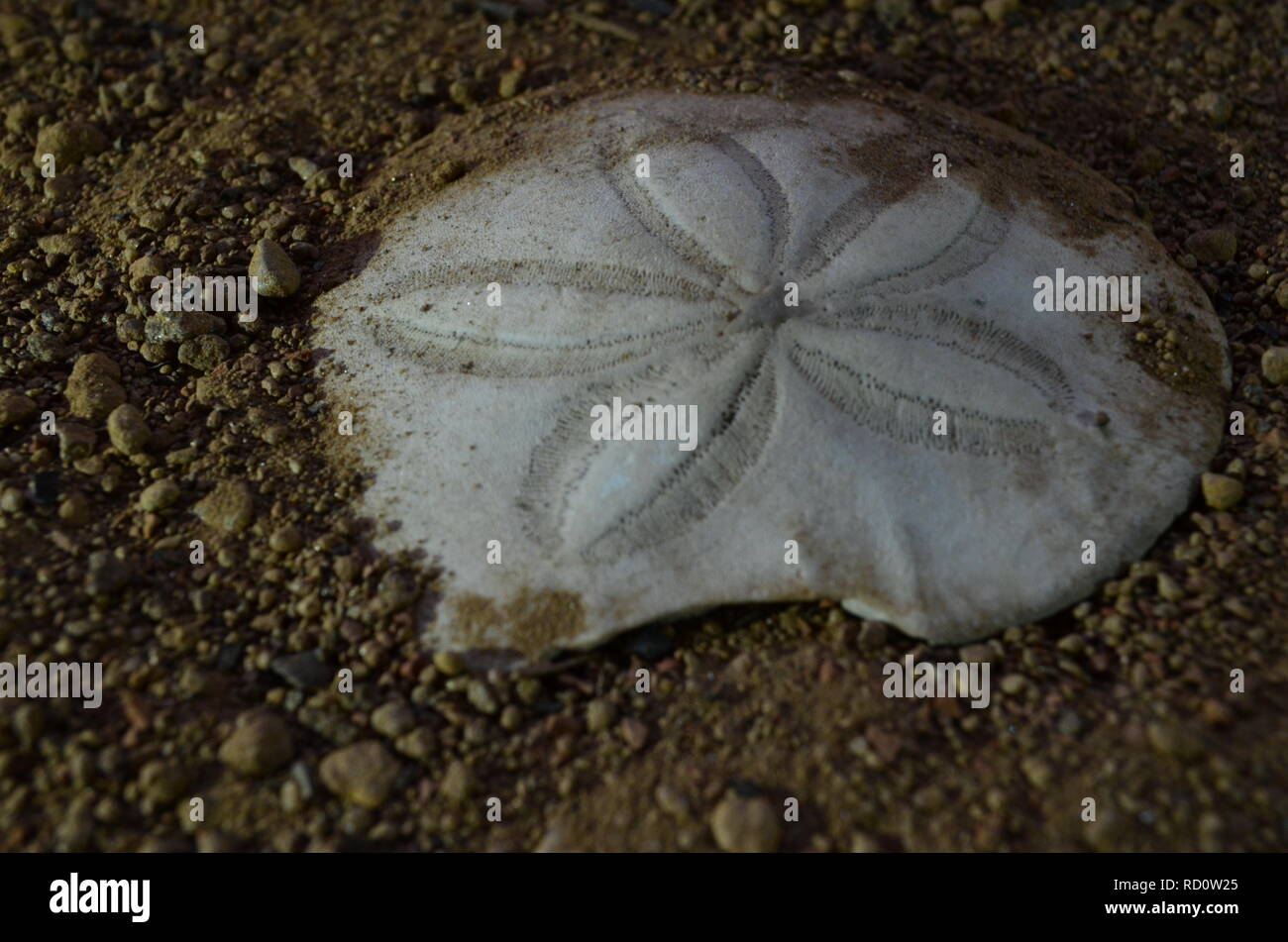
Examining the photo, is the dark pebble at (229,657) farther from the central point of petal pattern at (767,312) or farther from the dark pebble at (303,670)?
the central point of petal pattern at (767,312)

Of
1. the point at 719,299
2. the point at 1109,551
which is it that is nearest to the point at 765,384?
the point at 719,299

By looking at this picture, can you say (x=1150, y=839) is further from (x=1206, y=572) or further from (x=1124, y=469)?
(x=1124, y=469)

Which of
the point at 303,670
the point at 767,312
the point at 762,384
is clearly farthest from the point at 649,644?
the point at 767,312

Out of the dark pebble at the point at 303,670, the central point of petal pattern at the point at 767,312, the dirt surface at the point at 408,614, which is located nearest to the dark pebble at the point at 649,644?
the dirt surface at the point at 408,614

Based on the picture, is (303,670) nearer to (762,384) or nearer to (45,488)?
(45,488)

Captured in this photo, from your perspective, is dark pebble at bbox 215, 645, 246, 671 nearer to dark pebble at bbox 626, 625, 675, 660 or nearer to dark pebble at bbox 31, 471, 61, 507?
dark pebble at bbox 31, 471, 61, 507

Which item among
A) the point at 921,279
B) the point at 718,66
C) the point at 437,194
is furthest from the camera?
the point at 718,66

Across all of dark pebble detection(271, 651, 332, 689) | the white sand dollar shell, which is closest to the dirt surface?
dark pebble detection(271, 651, 332, 689)
